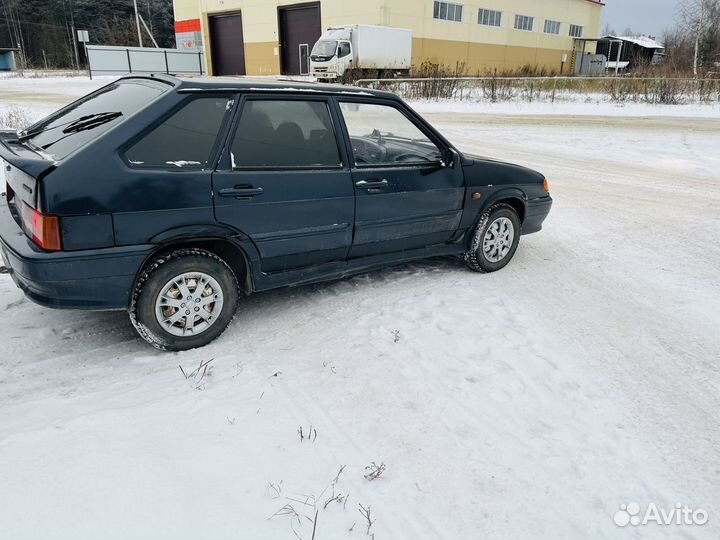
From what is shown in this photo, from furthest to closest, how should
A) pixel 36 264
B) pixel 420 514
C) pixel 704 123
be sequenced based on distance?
1. pixel 704 123
2. pixel 36 264
3. pixel 420 514

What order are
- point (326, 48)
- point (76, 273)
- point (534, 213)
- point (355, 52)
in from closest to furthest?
1. point (76, 273)
2. point (534, 213)
3. point (326, 48)
4. point (355, 52)

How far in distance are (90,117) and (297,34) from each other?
3816 cm

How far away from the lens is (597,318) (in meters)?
4.48

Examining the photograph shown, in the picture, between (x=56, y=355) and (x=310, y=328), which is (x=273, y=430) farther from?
(x=56, y=355)

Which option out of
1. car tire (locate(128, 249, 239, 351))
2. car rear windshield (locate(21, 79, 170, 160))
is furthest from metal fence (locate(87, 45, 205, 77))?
car tire (locate(128, 249, 239, 351))

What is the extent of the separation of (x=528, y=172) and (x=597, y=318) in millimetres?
1657

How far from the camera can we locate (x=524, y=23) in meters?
46.6

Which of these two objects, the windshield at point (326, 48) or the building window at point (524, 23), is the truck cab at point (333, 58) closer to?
the windshield at point (326, 48)

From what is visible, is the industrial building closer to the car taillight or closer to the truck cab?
the truck cab

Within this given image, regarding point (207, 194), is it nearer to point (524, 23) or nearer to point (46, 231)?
point (46, 231)

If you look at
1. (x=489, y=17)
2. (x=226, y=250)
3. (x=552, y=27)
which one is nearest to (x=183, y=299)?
(x=226, y=250)

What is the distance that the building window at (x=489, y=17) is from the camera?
4203cm

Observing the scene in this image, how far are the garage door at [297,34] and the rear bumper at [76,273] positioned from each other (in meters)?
37.2

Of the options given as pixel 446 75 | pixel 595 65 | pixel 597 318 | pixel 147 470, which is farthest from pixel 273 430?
pixel 595 65
